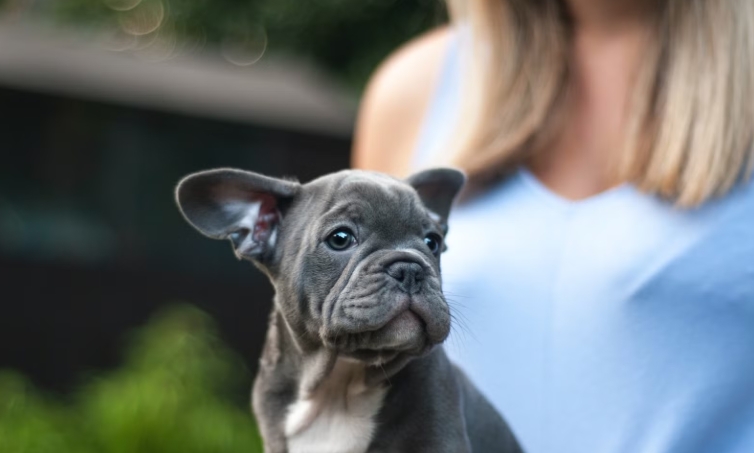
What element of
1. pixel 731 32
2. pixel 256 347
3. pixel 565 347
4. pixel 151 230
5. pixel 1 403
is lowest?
pixel 256 347

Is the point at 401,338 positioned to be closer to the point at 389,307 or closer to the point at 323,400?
the point at 389,307

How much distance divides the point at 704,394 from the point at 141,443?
326cm

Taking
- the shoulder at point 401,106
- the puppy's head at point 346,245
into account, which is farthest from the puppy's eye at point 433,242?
the shoulder at point 401,106

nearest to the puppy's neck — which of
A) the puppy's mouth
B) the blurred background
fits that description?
the puppy's mouth

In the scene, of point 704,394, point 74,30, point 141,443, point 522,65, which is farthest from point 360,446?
point 74,30

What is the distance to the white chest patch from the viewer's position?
1934mm

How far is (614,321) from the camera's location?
258 centimetres

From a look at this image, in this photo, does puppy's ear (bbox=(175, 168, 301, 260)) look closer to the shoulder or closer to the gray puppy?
the gray puppy

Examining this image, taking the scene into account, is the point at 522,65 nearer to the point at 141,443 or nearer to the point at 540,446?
the point at 540,446

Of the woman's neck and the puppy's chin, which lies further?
the woman's neck

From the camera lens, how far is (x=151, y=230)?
9.20m

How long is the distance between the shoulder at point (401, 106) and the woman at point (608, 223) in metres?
0.32

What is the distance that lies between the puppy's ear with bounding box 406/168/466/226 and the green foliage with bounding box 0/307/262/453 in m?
3.38

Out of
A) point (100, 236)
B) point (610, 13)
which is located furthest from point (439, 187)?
point (100, 236)
